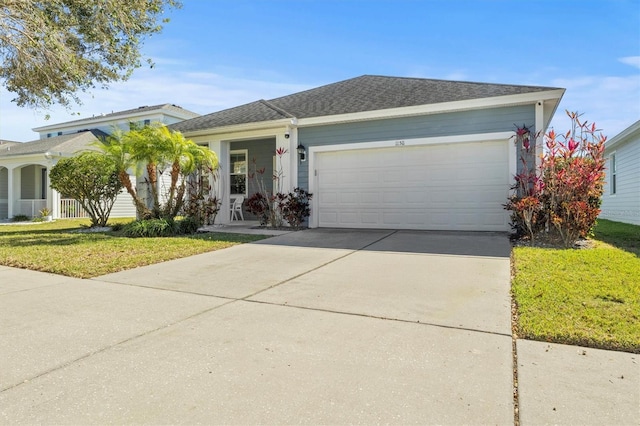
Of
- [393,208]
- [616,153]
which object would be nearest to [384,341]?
[393,208]

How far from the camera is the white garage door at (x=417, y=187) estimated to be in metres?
8.82

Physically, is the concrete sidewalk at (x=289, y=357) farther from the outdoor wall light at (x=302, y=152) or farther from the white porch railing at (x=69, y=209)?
the white porch railing at (x=69, y=209)

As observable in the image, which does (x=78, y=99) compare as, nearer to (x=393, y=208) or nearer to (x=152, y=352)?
(x=393, y=208)

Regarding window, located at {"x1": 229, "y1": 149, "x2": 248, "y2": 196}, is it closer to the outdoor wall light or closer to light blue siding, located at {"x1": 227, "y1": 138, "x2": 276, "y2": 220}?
light blue siding, located at {"x1": 227, "y1": 138, "x2": 276, "y2": 220}

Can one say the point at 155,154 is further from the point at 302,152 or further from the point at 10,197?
the point at 10,197

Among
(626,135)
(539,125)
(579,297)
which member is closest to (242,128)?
(539,125)

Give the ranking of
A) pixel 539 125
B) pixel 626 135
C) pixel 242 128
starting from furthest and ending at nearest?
pixel 626 135
pixel 242 128
pixel 539 125

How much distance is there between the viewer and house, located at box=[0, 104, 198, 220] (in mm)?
15837

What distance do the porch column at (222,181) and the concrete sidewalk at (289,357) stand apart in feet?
23.8

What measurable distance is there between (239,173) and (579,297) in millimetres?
11922

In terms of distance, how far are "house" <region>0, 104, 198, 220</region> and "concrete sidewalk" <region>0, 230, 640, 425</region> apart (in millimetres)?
11764

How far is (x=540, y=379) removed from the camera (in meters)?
2.17

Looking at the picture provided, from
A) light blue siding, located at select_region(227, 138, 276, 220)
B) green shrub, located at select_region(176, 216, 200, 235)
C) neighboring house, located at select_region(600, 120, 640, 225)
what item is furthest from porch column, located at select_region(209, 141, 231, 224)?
neighboring house, located at select_region(600, 120, 640, 225)

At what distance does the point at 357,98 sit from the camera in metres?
11.0
